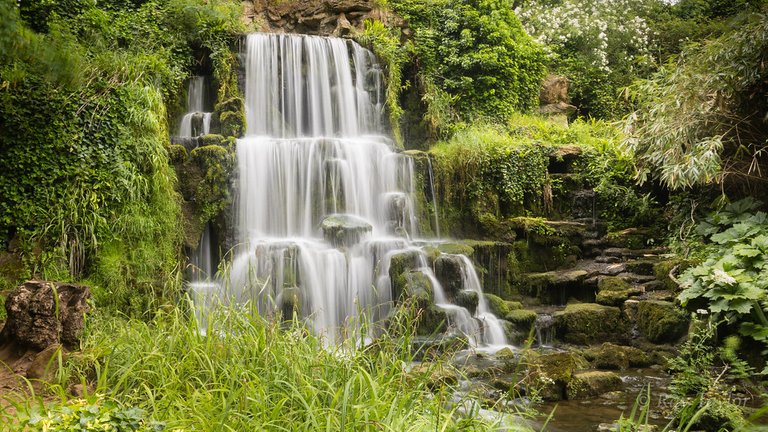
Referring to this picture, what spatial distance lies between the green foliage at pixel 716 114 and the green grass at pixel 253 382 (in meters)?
7.01

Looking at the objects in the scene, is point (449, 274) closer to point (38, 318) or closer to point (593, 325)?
point (593, 325)

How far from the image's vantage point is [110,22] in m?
9.86

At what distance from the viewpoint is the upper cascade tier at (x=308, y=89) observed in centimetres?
1192

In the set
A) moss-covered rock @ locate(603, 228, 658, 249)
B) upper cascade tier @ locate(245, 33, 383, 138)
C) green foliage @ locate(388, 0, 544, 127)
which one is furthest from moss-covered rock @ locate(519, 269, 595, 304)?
green foliage @ locate(388, 0, 544, 127)

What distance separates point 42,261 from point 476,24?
12.0m

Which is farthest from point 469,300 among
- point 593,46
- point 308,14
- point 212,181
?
point 593,46

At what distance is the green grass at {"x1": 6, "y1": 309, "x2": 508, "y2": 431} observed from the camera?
2963 mm

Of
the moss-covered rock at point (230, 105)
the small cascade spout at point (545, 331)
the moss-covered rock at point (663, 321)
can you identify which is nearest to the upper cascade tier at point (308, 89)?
the moss-covered rock at point (230, 105)

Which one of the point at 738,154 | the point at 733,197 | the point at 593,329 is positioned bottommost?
the point at 593,329

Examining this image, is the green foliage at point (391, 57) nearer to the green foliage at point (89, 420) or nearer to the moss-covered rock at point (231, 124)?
the moss-covered rock at point (231, 124)

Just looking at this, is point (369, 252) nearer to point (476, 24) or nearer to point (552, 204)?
point (552, 204)

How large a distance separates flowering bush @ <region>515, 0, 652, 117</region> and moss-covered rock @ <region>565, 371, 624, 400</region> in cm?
1194

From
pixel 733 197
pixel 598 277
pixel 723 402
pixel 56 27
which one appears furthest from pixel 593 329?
pixel 56 27

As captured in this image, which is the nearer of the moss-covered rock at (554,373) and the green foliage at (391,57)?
the moss-covered rock at (554,373)
